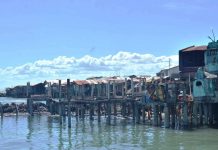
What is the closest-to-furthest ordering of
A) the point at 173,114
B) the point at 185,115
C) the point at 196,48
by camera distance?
the point at 185,115 → the point at 173,114 → the point at 196,48

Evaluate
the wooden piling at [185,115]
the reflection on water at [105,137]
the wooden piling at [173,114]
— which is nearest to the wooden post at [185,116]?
the wooden piling at [185,115]

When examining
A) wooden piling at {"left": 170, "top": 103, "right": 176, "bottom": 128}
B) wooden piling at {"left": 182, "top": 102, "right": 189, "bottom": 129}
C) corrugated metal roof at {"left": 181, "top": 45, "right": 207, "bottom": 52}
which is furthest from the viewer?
corrugated metal roof at {"left": 181, "top": 45, "right": 207, "bottom": 52}

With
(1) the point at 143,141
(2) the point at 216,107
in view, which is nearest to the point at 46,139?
(1) the point at 143,141

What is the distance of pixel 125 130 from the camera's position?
53781 millimetres

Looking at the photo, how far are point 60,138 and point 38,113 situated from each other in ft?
118

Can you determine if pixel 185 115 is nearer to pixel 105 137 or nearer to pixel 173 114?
pixel 173 114

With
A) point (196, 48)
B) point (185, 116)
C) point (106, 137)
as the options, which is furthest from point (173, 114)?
point (196, 48)

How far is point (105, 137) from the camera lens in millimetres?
48125

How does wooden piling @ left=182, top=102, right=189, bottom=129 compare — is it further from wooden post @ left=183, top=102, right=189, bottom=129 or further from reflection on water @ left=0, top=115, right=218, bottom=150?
reflection on water @ left=0, top=115, right=218, bottom=150

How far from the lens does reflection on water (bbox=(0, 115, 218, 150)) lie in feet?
138

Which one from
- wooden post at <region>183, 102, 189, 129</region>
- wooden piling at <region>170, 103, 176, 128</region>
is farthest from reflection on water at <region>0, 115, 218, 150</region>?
wooden piling at <region>170, 103, 176, 128</region>

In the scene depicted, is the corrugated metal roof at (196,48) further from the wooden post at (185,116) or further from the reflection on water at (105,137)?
the wooden post at (185,116)

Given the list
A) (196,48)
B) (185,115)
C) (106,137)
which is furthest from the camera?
(196,48)

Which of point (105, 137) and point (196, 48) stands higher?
point (196, 48)
